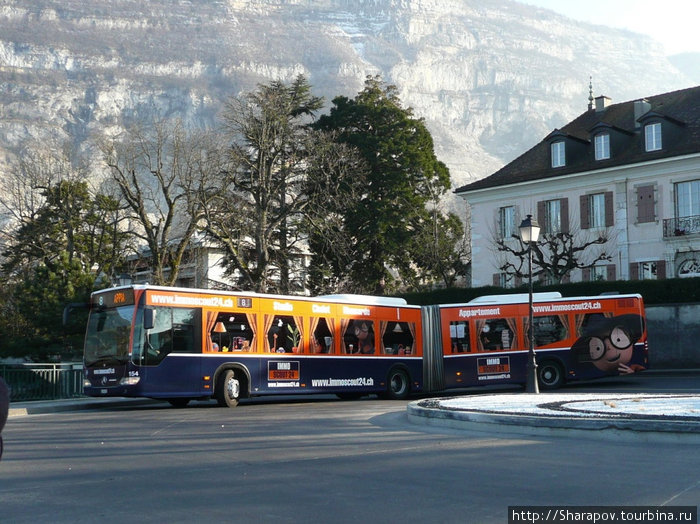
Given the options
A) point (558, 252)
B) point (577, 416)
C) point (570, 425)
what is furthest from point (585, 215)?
point (570, 425)

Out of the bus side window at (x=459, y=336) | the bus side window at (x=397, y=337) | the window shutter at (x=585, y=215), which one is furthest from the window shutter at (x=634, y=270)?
the bus side window at (x=397, y=337)

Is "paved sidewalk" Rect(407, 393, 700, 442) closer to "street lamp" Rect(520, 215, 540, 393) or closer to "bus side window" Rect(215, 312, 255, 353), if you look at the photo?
"street lamp" Rect(520, 215, 540, 393)

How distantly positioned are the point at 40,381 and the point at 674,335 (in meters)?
24.9

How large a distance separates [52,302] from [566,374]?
21.2m

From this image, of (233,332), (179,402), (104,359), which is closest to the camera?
(104,359)

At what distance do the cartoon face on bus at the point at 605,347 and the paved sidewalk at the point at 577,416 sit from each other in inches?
438

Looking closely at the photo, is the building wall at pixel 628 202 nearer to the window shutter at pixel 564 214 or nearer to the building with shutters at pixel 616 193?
the building with shutters at pixel 616 193

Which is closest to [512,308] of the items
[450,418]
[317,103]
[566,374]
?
[566,374]

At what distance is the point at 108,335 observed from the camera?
22609 millimetres

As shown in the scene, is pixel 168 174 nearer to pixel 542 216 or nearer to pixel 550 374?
pixel 542 216

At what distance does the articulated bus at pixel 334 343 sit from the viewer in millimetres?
22297

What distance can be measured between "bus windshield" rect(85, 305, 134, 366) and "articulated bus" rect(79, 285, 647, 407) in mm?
28

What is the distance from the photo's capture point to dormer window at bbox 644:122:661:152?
44.4 meters

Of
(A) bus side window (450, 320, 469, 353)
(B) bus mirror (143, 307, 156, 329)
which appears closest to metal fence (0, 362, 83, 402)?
(B) bus mirror (143, 307, 156, 329)
